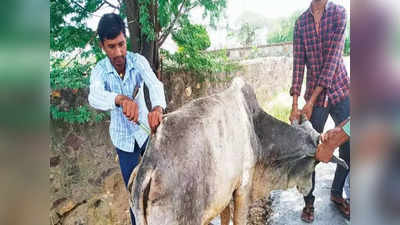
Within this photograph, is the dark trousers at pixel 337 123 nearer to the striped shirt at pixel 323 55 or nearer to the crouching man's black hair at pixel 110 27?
the striped shirt at pixel 323 55

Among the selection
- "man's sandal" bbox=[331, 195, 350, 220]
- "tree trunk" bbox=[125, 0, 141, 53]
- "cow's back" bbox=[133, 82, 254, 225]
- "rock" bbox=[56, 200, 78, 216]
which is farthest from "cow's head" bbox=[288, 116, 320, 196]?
"rock" bbox=[56, 200, 78, 216]

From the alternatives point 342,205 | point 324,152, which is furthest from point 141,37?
point 342,205

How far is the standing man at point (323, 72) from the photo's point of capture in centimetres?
224

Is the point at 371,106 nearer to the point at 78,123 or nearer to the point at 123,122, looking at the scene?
the point at 123,122

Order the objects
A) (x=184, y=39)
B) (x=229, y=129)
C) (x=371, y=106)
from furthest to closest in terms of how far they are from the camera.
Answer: (x=184, y=39)
(x=229, y=129)
(x=371, y=106)

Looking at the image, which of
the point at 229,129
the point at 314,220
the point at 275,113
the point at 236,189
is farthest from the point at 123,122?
the point at 314,220

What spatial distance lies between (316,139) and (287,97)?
0.32 m

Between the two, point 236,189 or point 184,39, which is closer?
point 236,189

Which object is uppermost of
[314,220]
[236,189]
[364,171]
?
[364,171]

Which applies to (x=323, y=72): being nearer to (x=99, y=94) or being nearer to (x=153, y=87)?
(x=153, y=87)

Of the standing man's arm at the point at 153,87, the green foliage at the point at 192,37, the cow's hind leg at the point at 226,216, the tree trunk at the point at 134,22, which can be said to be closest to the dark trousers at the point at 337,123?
the cow's hind leg at the point at 226,216

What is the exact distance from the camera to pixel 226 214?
234 centimetres

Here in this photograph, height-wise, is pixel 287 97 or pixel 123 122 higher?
pixel 287 97

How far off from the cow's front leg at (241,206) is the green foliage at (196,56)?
78 centimetres
